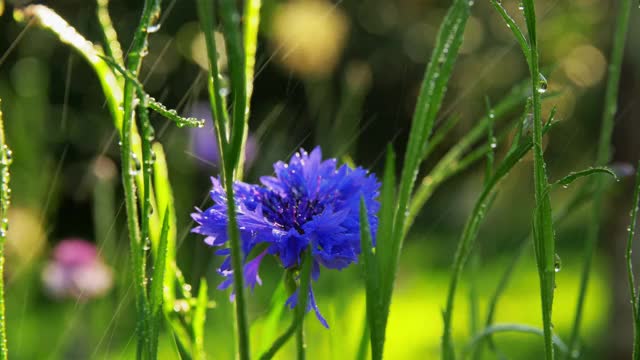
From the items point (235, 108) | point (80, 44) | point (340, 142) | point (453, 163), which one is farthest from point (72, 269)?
point (235, 108)

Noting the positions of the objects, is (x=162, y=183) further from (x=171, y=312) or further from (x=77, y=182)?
(x=77, y=182)

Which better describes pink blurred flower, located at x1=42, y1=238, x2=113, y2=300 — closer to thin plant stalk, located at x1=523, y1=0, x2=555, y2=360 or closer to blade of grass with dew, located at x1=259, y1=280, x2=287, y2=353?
blade of grass with dew, located at x1=259, y1=280, x2=287, y2=353

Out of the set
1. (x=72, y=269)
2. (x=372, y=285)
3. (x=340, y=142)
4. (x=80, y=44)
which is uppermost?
(x=72, y=269)

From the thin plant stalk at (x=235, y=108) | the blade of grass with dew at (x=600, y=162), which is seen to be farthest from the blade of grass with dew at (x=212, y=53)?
the blade of grass with dew at (x=600, y=162)

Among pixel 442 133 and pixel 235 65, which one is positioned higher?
pixel 442 133

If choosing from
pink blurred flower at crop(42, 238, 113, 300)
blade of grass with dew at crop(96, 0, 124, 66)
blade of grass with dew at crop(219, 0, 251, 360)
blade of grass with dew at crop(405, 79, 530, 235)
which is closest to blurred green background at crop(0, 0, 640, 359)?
pink blurred flower at crop(42, 238, 113, 300)

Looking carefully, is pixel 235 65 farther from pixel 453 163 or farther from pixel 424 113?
pixel 453 163

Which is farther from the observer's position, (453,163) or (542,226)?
(453,163)
